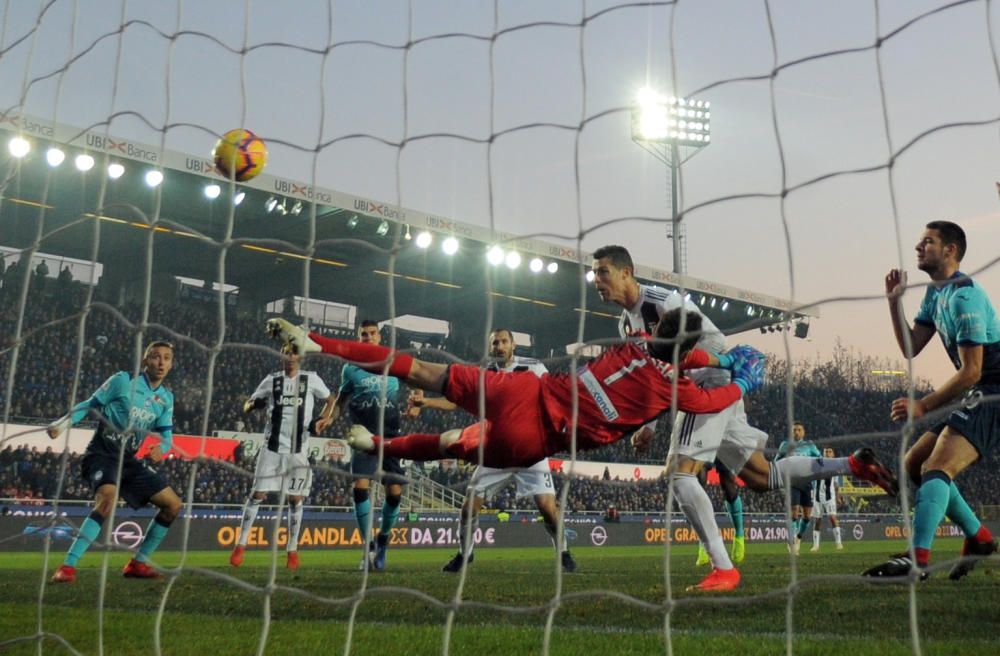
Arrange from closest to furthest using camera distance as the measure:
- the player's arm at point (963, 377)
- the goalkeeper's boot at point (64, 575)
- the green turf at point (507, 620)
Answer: the green turf at point (507, 620)
the player's arm at point (963, 377)
the goalkeeper's boot at point (64, 575)

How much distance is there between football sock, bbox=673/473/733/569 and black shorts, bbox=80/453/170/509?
3426mm

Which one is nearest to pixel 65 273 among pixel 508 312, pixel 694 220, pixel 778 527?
pixel 508 312

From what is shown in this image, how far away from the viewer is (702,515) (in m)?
4.99

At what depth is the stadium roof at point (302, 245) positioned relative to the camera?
65.8 ft

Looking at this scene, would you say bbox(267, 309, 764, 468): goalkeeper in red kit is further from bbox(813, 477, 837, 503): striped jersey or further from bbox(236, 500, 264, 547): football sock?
bbox(813, 477, 837, 503): striped jersey

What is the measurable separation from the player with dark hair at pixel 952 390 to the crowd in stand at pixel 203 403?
31.4ft

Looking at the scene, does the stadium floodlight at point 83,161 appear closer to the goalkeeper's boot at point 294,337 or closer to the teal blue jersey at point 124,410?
the teal blue jersey at point 124,410

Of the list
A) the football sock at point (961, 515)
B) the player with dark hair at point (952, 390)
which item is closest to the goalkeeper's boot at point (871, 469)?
the player with dark hair at point (952, 390)

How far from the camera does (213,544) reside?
1388 cm

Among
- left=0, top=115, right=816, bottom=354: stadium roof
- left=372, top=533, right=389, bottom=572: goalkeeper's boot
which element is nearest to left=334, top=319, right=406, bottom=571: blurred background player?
left=372, top=533, right=389, bottom=572: goalkeeper's boot

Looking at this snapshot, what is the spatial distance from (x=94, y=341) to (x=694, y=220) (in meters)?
20.4

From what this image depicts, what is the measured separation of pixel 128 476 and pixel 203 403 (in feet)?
45.2

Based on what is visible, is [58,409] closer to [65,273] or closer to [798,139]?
[65,273]

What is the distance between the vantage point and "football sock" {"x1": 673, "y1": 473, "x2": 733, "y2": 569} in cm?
493
